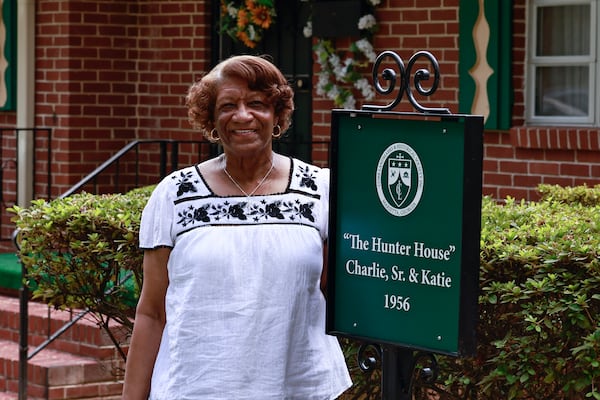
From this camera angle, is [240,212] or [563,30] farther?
[563,30]

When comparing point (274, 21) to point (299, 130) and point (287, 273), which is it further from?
point (287, 273)

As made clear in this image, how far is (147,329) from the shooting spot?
3.62m

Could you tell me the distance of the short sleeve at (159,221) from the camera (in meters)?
3.56

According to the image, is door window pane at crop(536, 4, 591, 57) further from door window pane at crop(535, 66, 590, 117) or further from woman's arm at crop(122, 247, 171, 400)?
woman's arm at crop(122, 247, 171, 400)

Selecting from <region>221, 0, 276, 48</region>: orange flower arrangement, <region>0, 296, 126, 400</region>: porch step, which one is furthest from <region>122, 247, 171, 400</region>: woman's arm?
<region>221, 0, 276, 48</region>: orange flower arrangement

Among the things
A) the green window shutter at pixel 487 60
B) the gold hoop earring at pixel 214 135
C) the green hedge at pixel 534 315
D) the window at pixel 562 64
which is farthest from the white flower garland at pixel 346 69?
the gold hoop earring at pixel 214 135

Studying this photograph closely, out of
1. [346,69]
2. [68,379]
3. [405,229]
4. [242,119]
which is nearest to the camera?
[405,229]

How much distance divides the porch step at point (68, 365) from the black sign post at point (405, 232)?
13.5 ft

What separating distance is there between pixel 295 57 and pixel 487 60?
6.76 feet

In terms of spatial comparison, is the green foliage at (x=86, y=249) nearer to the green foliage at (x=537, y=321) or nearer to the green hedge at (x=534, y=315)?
the green hedge at (x=534, y=315)

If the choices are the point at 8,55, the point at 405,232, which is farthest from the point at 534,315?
the point at 8,55

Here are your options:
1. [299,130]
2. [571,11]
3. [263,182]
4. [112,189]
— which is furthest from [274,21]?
[263,182]

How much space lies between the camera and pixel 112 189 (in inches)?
427

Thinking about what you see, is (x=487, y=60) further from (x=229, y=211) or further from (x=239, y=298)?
(x=239, y=298)
